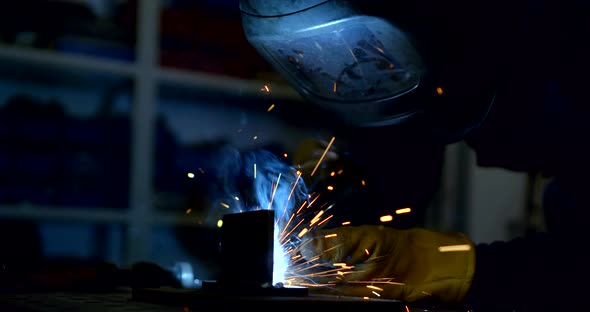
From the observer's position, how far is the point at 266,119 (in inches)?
117

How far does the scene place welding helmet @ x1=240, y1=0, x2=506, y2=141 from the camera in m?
1.10

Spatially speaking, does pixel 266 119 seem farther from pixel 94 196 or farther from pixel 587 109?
pixel 587 109

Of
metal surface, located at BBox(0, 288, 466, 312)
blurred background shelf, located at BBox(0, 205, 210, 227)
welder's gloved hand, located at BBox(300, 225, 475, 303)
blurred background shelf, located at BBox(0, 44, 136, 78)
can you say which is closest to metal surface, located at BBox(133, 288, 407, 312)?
metal surface, located at BBox(0, 288, 466, 312)

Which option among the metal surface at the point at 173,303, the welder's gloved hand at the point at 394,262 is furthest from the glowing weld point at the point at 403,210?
the metal surface at the point at 173,303

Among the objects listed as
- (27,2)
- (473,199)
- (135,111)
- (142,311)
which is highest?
(27,2)

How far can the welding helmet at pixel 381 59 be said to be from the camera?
1.10m

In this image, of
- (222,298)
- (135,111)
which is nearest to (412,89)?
(222,298)

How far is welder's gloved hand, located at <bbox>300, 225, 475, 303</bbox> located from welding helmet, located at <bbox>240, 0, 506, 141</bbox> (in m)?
0.22

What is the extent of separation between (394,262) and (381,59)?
1.41 feet

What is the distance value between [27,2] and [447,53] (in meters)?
1.78

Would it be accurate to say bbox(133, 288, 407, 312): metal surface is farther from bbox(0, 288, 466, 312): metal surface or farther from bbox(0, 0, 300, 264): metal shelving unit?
bbox(0, 0, 300, 264): metal shelving unit

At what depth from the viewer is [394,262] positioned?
55.9 inches

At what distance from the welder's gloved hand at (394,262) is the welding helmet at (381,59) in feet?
0.74

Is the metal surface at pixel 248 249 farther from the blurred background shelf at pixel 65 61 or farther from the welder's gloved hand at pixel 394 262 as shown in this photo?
the blurred background shelf at pixel 65 61
